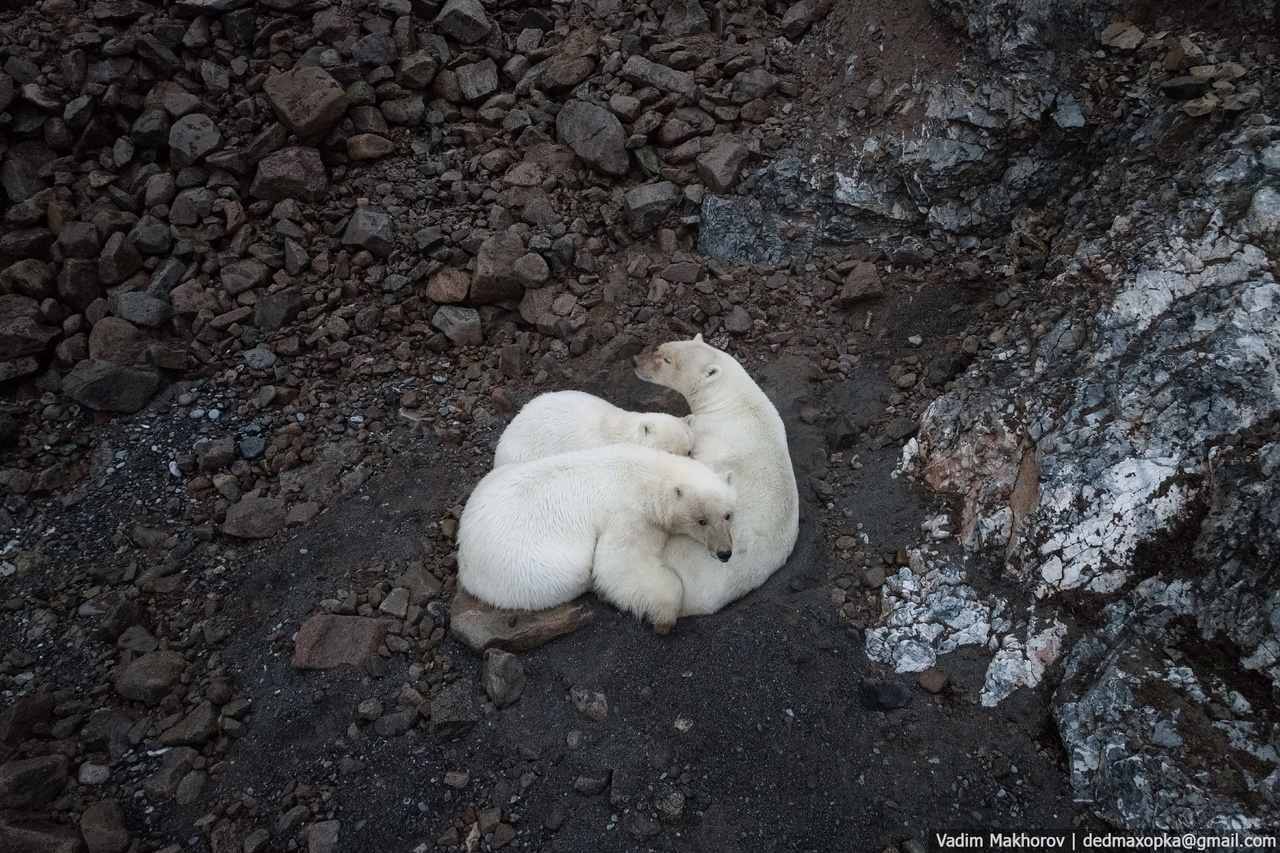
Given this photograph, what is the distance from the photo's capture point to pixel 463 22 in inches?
333

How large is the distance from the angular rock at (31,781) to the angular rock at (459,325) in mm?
4097

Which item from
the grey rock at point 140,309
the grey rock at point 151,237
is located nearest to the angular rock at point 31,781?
the grey rock at point 140,309

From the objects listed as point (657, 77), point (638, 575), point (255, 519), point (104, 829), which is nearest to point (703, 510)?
point (638, 575)

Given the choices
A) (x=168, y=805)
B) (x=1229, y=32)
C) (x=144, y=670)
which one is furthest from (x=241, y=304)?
(x=1229, y=32)

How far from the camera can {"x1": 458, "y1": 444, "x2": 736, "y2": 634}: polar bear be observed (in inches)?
194

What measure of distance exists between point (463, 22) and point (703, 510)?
639 cm

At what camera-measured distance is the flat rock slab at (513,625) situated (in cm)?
484

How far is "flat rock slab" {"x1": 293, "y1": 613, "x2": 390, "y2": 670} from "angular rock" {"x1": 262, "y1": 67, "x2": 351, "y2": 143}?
5.00 m

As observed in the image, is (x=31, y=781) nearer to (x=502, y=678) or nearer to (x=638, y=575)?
Answer: (x=502, y=678)

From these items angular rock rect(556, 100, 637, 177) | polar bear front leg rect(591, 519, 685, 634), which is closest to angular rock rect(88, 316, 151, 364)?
angular rock rect(556, 100, 637, 177)

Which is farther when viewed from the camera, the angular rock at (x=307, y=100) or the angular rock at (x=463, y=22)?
the angular rock at (x=463, y=22)

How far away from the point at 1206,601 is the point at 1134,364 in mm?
1487

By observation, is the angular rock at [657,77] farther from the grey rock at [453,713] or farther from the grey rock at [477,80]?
the grey rock at [453,713]

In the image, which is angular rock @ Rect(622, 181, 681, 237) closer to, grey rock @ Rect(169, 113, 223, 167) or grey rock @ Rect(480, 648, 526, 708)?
grey rock @ Rect(169, 113, 223, 167)
